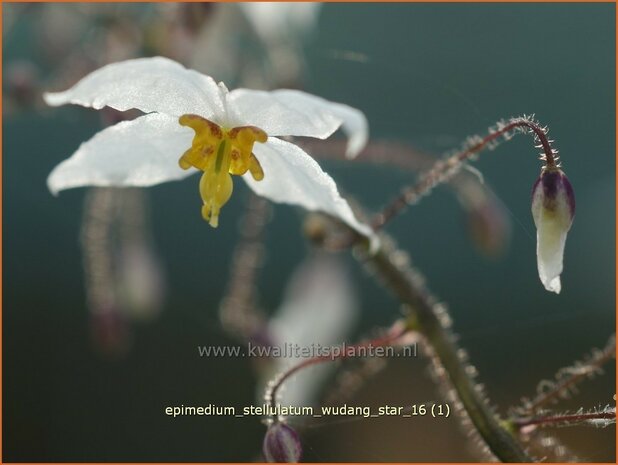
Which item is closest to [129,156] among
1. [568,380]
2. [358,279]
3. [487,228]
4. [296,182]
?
[296,182]

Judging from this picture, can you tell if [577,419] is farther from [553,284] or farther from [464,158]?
[464,158]

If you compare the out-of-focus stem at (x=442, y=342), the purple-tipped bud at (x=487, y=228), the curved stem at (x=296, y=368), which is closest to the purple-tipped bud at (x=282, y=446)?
the curved stem at (x=296, y=368)

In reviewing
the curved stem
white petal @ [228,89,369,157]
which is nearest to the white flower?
white petal @ [228,89,369,157]

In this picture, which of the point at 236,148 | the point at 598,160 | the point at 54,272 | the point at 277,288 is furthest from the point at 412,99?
the point at 236,148

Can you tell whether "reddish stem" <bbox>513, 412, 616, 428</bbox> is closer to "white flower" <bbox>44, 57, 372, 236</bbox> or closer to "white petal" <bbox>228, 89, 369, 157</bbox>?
"white flower" <bbox>44, 57, 372, 236</bbox>

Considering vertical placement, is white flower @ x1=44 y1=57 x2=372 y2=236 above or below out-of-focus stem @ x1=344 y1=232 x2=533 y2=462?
above

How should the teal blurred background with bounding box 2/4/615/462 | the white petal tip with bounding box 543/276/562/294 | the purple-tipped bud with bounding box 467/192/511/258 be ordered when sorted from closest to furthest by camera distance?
the white petal tip with bounding box 543/276/562/294
the purple-tipped bud with bounding box 467/192/511/258
the teal blurred background with bounding box 2/4/615/462

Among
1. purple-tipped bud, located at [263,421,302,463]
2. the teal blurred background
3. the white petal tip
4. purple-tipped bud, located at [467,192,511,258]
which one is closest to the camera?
the white petal tip

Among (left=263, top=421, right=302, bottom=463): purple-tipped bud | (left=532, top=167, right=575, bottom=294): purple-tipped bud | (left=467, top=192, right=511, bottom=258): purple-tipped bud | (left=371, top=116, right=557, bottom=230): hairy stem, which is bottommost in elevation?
(left=263, top=421, right=302, bottom=463): purple-tipped bud
